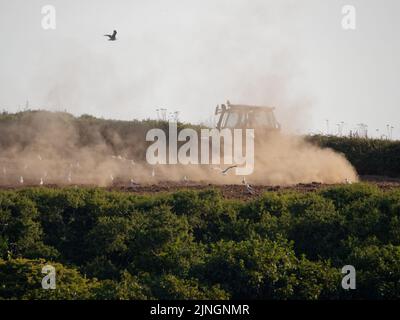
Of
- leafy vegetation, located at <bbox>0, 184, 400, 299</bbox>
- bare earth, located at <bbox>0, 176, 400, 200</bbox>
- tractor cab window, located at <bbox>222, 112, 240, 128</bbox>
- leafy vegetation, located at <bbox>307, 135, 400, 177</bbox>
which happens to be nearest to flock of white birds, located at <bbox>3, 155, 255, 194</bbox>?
bare earth, located at <bbox>0, 176, 400, 200</bbox>

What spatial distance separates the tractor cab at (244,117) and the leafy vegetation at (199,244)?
456 inches

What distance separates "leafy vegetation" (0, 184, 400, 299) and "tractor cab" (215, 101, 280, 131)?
11.6 m

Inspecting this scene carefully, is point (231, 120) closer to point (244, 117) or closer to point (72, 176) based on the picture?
point (244, 117)

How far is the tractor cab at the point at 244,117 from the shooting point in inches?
1471

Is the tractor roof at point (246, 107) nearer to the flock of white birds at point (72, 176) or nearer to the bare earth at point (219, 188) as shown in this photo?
the flock of white birds at point (72, 176)

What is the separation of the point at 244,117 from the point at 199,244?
15.4 meters

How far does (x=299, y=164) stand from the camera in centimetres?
3494

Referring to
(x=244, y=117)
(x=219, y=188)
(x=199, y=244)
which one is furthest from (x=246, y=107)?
(x=199, y=244)

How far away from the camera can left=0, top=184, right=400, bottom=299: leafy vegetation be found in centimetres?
2042

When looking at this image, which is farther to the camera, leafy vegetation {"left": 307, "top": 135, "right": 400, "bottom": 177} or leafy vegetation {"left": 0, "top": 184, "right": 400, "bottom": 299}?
leafy vegetation {"left": 307, "top": 135, "right": 400, "bottom": 177}

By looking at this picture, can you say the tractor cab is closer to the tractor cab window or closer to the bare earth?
the tractor cab window

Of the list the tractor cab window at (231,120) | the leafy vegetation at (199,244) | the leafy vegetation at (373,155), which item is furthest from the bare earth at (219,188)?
the tractor cab window at (231,120)
